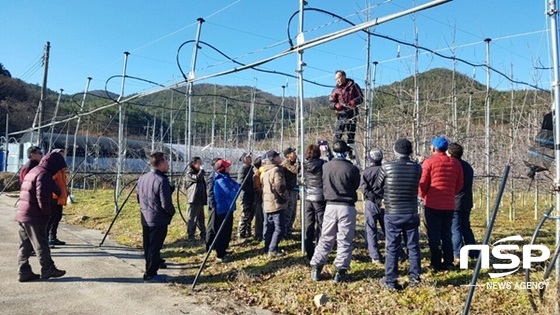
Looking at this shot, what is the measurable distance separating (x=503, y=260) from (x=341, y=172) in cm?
269

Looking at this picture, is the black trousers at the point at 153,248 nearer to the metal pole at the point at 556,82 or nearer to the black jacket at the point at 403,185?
the black jacket at the point at 403,185

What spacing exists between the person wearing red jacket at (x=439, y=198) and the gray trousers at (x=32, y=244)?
4.83 metres

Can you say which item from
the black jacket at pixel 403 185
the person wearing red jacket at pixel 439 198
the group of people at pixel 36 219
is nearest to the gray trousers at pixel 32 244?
the group of people at pixel 36 219

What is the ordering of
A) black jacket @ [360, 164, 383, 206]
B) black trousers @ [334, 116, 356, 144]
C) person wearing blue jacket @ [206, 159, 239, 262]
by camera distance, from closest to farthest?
black jacket @ [360, 164, 383, 206] → person wearing blue jacket @ [206, 159, 239, 262] → black trousers @ [334, 116, 356, 144]

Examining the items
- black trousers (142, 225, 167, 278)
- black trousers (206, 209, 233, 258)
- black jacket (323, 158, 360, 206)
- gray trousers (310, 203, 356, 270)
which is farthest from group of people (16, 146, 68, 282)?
black jacket (323, 158, 360, 206)

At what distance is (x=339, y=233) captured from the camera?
5.00 m

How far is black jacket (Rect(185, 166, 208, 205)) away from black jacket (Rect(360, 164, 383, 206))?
3.13 meters

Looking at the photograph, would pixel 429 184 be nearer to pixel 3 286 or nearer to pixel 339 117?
pixel 339 117

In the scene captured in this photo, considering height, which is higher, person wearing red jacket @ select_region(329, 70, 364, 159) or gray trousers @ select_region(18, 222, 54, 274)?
person wearing red jacket @ select_region(329, 70, 364, 159)

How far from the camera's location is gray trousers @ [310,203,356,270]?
497 cm

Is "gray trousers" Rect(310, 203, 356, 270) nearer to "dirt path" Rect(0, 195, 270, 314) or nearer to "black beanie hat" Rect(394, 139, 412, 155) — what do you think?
"black beanie hat" Rect(394, 139, 412, 155)

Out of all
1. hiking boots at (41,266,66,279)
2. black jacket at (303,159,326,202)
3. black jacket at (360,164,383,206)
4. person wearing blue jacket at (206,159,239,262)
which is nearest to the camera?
hiking boots at (41,266,66,279)

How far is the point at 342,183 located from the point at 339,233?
0.61 m

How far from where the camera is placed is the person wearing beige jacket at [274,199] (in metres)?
6.14
